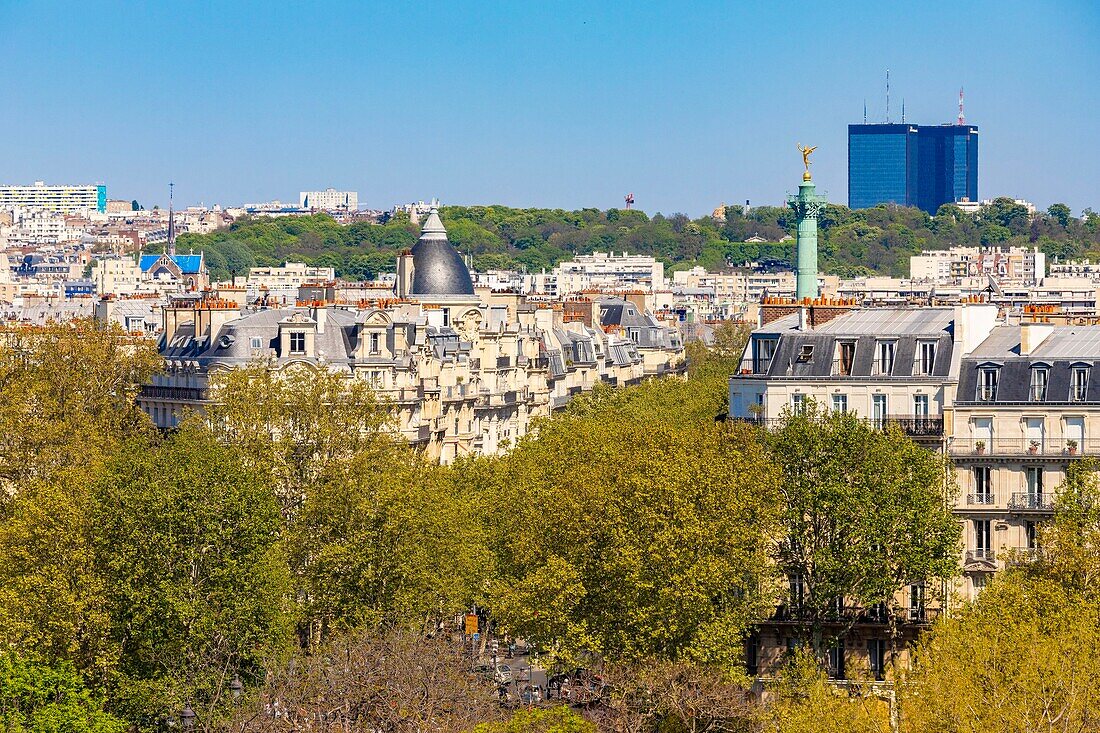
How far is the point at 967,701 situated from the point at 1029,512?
1779 centimetres

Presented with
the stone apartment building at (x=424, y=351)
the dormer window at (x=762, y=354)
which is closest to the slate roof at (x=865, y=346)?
the dormer window at (x=762, y=354)

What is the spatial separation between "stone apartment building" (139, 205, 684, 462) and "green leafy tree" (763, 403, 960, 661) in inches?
1001

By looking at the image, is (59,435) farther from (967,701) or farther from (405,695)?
(967,701)

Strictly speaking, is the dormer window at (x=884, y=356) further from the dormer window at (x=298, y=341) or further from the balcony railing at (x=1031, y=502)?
the dormer window at (x=298, y=341)

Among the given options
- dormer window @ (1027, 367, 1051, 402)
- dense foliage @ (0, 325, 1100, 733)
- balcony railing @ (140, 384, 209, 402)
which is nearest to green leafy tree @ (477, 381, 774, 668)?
dense foliage @ (0, 325, 1100, 733)

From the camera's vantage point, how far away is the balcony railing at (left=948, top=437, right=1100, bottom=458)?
61469 millimetres

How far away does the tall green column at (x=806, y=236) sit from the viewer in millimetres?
140875

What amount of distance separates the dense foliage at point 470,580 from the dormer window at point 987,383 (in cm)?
376

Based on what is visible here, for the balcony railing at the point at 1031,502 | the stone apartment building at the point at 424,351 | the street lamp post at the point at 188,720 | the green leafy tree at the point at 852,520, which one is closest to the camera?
the street lamp post at the point at 188,720

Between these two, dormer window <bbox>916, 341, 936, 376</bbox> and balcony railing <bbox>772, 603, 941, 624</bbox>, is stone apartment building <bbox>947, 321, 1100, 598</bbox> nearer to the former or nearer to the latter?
dormer window <bbox>916, 341, 936, 376</bbox>

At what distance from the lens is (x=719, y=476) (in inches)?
2282

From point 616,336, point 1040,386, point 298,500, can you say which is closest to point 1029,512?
point 1040,386

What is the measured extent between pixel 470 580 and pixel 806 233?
83286 millimetres

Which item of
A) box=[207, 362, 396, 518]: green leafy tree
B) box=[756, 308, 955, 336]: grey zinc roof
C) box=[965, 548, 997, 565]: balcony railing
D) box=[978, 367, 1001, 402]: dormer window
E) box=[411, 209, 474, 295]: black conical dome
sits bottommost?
box=[965, 548, 997, 565]: balcony railing
